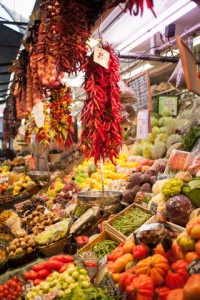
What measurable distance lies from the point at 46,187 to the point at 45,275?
4393 millimetres

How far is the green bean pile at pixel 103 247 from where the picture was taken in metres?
3.05

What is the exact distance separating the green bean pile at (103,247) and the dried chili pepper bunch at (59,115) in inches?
101

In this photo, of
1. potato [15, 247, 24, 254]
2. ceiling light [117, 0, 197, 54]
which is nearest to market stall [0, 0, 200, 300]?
potato [15, 247, 24, 254]

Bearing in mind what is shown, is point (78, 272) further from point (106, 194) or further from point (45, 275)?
point (106, 194)

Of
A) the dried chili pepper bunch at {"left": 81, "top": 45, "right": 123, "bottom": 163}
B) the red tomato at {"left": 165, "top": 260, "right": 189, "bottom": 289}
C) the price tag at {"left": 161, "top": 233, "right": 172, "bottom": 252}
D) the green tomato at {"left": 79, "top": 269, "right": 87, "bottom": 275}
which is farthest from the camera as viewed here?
the dried chili pepper bunch at {"left": 81, "top": 45, "right": 123, "bottom": 163}

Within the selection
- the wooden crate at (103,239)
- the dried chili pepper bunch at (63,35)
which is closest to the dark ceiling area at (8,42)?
the dried chili pepper bunch at (63,35)

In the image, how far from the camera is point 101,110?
3.84m

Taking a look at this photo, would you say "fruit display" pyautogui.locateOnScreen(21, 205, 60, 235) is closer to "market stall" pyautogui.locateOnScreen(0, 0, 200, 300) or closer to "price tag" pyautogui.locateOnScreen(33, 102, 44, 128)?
"market stall" pyautogui.locateOnScreen(0, 0, 200, 300)

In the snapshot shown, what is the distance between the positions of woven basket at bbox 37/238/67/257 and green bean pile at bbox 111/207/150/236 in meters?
0.66

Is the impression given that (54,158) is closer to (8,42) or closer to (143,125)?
(8,42)

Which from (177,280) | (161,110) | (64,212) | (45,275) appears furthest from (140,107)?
(177,280)

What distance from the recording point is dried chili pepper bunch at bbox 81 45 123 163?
378cm

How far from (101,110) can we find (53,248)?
1730 millimetres

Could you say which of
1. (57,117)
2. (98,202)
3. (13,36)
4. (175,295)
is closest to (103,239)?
(98,202)
